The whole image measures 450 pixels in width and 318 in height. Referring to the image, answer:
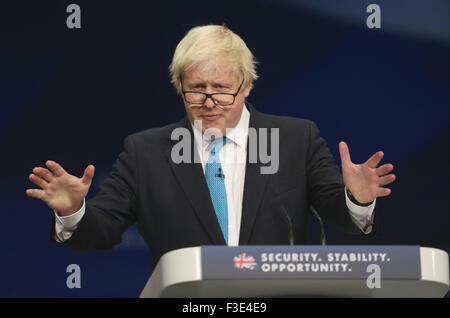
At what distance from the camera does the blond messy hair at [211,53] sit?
2984 mm

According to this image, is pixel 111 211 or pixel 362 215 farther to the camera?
pixel 111 211

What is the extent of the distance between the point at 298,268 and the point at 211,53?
1320 mm

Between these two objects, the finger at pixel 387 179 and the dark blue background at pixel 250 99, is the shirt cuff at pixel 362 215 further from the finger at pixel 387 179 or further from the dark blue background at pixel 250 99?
the dark blue background at pixel 250 99

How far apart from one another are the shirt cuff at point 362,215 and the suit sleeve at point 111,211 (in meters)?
0.81

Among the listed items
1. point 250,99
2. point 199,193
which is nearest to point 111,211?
point 199,193

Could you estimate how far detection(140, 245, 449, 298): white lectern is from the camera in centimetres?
184

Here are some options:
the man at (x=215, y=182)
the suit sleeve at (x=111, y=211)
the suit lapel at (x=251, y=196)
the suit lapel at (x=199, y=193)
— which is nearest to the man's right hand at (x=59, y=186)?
the man at (x=215, y=182)

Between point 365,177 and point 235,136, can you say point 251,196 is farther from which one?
point 365,177

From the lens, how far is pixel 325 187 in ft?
9.37

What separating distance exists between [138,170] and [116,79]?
1339 millimetres

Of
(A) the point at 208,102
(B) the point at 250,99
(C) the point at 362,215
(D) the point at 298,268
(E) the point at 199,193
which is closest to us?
(D) the point at 298,268

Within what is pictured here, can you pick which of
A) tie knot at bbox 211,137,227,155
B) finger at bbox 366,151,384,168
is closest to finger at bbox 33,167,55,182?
tie knot at bbox 211,137,227,155

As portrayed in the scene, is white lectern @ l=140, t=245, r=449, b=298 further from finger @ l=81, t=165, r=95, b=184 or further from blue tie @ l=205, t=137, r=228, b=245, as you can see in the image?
blue tie @ l=205, t=137, r=228, b=245
